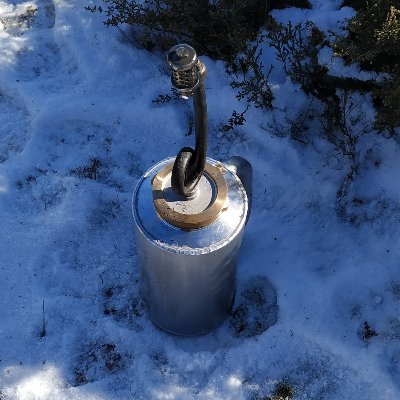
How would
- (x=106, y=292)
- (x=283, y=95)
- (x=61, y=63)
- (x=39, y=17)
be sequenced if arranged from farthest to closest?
1. (x=39, y=17)
2. (x=61, y=63)
3. (x=283, y=95)
4. (x=106, y=292)

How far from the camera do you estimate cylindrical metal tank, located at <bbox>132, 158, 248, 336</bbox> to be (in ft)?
9.82

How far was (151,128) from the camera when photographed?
5.18 m

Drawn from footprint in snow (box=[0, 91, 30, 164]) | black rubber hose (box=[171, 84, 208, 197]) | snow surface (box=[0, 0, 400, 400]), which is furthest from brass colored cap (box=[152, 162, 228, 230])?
footprint in snow (box=[0, 91, 30, 164])

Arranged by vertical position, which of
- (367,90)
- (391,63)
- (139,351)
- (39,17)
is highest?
(391,63)

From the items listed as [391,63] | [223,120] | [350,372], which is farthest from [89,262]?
[391,63]

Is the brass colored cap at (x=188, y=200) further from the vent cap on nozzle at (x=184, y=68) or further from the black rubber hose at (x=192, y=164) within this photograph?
the vent cap on nozzle at (x=184, y=68)

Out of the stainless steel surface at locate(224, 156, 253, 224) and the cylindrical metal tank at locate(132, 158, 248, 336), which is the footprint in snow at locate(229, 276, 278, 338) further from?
the stainless steel surface at locate(224, 156, 253, 224)

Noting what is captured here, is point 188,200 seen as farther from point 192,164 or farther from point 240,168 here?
point 240,168

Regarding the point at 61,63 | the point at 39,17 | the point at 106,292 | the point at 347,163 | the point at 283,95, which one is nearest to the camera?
the point at 106,292

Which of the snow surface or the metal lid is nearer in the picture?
the metal lid

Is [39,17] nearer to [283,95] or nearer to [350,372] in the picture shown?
[283,95]

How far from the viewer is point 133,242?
4.50 m

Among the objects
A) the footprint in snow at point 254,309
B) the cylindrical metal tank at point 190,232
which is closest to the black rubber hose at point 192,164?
the cylindrical metal tank at point 190,232

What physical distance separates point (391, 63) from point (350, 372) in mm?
2572
